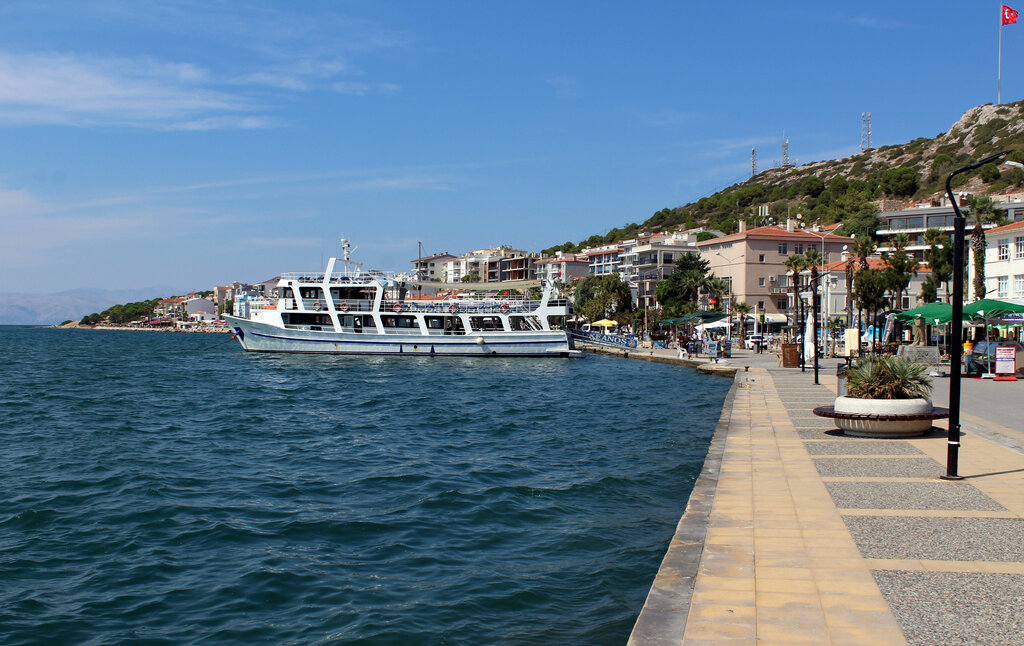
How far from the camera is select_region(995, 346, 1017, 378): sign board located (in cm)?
2302

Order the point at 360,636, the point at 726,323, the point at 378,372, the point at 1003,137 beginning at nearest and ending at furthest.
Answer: the point at 360,636
the point at 378,372
the point at 726,323
the point at 1003,137

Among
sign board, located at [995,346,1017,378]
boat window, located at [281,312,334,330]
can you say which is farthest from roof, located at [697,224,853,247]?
sign board, located at [995,346,1017,378]

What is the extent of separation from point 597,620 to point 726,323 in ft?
144

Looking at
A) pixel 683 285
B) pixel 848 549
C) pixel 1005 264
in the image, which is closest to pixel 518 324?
pixel 683 285

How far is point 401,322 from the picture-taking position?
52.1 meters

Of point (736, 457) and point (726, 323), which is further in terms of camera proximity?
point (726, 323)

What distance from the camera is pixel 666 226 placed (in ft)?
451

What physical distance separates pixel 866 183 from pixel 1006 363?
333 ft

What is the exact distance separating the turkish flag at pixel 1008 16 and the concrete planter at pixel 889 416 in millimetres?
58204

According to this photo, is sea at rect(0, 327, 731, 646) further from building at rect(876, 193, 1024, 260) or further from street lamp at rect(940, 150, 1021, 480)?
building at rect(876, 193, 1024, 260)

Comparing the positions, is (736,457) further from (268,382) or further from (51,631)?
(268,382)

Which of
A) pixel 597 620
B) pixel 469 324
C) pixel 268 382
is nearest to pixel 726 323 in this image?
pixel 469 324

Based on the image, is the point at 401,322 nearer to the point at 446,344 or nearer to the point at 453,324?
the point at 453,324

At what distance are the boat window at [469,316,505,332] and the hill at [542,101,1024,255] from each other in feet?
144
